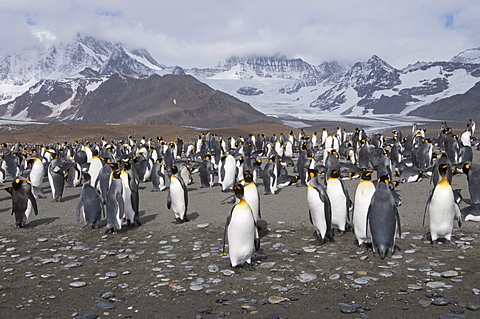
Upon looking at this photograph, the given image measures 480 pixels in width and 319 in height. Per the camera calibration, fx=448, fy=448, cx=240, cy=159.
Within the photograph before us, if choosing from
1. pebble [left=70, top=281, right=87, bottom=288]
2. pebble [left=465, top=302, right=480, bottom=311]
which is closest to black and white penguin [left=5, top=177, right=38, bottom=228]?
pebble [left=70, top=281, right=87, bottom=288]

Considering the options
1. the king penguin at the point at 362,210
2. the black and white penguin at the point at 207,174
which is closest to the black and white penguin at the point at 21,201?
the black and white penguin at the point at 207,174

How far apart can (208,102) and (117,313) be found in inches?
3498

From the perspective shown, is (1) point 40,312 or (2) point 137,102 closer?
(1) point 40,312

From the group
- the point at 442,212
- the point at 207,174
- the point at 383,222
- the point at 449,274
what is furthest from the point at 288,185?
the point at 449,274

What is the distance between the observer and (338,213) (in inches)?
247

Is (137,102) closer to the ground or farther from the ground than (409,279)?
farther from the ground

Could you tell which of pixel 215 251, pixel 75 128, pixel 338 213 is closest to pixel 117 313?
pixel 215 251

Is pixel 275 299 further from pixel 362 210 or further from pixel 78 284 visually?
pixel 362 210

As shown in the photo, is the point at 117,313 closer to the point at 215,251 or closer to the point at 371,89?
the point at 215,251

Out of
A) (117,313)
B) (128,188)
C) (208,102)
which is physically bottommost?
(117,313)

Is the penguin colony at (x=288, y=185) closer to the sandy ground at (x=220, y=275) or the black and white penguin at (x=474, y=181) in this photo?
the black and white penguin at (x=474, y=181)

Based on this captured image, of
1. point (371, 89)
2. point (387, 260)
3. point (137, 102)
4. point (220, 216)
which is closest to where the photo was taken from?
point (387, 260)

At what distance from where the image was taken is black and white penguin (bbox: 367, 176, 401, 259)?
5.20 metres

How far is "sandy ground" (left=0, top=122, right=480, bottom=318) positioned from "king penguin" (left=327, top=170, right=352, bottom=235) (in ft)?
0.73
